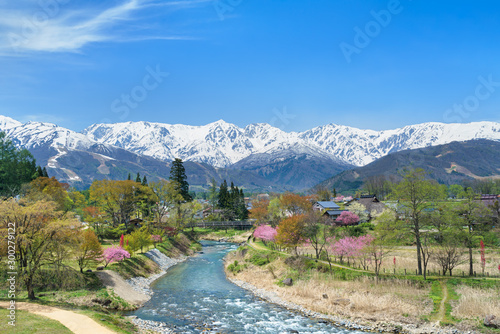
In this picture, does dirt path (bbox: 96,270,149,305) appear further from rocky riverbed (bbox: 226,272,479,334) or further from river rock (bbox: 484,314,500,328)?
river rock (bbox: 484,314,500,328)

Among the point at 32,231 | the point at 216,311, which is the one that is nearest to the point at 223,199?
the point at 216,311

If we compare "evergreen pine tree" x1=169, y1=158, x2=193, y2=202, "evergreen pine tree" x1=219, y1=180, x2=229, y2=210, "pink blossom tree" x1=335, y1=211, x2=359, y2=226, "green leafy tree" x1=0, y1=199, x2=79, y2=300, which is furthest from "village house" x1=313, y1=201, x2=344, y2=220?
"green leafy tree" x1=0, y1=199, x2=79, y2=300

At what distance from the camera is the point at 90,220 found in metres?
82.4

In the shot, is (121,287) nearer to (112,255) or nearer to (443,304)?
(112,255)

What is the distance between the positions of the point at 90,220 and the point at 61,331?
62.7m

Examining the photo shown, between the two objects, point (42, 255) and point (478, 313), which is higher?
point (42, 255)

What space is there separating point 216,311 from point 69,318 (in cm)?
1721

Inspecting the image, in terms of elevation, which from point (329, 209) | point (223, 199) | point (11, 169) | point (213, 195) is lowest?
point (329, 209)

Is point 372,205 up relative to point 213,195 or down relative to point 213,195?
down

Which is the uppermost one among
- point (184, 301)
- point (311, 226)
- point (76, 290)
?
point (311, 226)

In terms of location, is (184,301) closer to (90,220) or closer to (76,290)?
(76,290)

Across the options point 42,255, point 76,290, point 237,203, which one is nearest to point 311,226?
point 76,290

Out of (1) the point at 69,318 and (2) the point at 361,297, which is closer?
(1) the point at 69,318

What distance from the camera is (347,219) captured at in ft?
310
